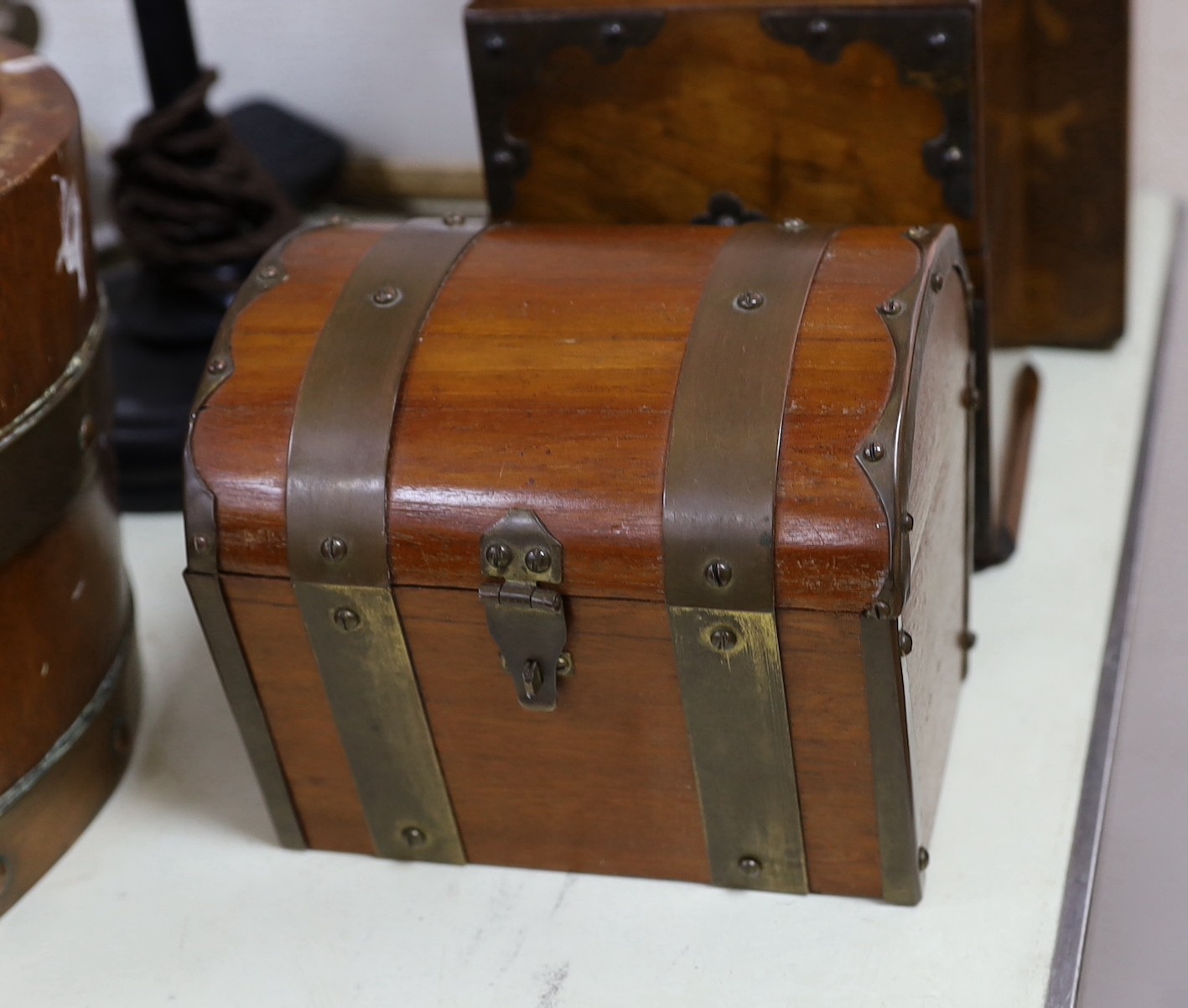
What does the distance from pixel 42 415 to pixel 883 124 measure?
759mm

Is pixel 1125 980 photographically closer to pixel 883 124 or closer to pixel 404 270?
pixel 883 124

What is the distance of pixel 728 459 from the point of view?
109 cm

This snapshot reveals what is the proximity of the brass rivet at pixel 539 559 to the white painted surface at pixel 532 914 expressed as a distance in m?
0.33

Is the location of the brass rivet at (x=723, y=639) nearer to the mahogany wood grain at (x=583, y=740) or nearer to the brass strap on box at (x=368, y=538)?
the mahogany wood grain at (x=583, y=740)

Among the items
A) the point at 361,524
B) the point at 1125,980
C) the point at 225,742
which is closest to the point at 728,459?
the point at 361,524

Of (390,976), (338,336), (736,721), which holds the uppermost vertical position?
(338,336)

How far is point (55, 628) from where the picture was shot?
4.26ft

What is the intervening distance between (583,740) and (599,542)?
189 mm

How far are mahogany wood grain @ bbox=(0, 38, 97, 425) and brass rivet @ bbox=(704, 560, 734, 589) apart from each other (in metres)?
0.55

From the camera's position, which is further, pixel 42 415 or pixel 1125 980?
pixel 1125 980

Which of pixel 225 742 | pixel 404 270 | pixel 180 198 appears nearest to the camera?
pixel 404 270

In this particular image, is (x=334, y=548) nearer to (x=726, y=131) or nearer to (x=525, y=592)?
(x=525, y=592)

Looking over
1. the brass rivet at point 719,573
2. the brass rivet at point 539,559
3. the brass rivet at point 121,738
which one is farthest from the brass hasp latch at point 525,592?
the brass rivet at point 121,738

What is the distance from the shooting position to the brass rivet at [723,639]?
1106 mm
